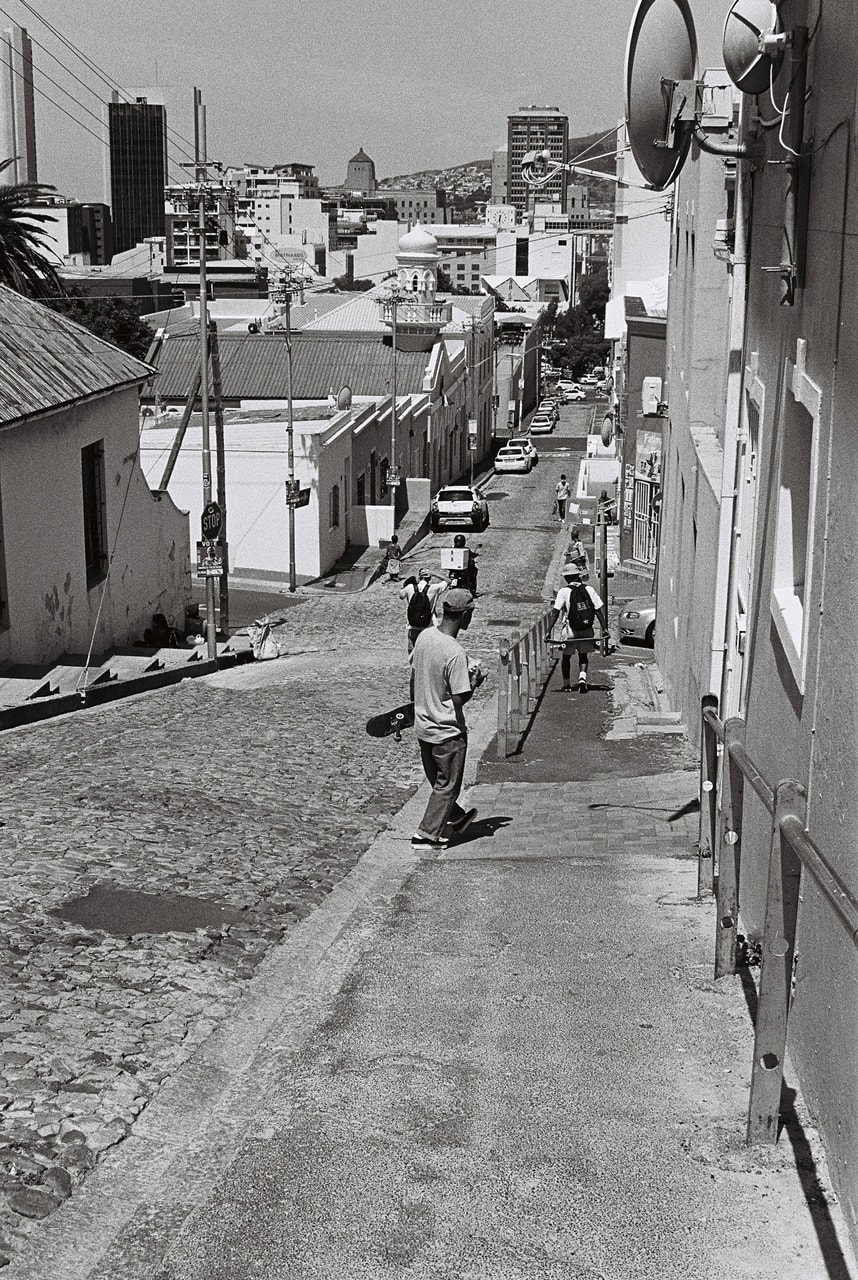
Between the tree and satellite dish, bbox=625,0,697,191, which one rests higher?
satellite dish, bbox=625,0,697,191

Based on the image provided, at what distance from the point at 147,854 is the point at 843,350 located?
17.4ft

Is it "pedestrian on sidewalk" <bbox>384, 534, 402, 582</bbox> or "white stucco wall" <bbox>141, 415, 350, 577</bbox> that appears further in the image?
"white stucco wall" <bbox>141, 415, 350, 577</bbox>

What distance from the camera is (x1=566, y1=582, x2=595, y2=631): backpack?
671 inches

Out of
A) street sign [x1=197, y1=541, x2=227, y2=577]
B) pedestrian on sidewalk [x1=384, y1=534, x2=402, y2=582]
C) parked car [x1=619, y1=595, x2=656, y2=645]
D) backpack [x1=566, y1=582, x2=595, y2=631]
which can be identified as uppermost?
backpack [x1=566, y1=582, x2=595, y2=631]

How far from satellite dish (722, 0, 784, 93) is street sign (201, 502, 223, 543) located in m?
22.0

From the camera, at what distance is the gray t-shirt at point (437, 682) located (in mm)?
8570

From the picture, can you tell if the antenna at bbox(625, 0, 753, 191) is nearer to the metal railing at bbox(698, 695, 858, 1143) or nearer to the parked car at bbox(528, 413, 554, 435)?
the metal railing at bbox(698, 695, 858, 1143)

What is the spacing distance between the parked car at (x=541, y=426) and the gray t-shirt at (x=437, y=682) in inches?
3340

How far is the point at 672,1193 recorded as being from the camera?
4.33 m

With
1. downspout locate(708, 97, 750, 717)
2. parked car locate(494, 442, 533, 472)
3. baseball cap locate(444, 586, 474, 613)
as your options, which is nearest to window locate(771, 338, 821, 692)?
downspout locate(708, 97, 750, 717)

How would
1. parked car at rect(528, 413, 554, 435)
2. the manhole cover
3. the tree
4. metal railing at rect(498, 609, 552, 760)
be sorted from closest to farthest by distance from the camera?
the manhole cover → metal railing at rect(498, 609, 552, 760) → the tree → parked car at rect(528, 413, 554, 435)

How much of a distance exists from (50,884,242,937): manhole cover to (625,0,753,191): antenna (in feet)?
13.8

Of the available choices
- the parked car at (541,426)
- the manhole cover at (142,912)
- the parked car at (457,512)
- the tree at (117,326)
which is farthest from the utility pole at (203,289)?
the parked car at (541,426)

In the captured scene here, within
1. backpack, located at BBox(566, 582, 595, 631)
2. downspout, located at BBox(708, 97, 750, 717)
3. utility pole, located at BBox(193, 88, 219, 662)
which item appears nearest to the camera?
downspout, located at BBox(708, 97, 750, 717)
